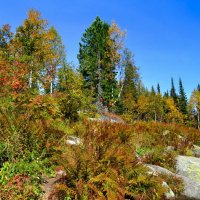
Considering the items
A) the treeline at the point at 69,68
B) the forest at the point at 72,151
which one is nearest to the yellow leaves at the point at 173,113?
the treeline at the point at 69,68

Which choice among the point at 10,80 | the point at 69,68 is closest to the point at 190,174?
the point at 10,80

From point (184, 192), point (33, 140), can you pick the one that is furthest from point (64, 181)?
point (184, 192)

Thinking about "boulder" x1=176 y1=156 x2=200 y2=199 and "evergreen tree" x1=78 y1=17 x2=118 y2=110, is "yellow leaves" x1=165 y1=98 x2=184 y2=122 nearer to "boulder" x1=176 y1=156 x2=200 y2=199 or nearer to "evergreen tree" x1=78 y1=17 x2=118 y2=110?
"evergreen tree" x1=78 y1=17 x2=118 y2=110

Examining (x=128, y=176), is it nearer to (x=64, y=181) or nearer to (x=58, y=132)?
(x=64, y=181)

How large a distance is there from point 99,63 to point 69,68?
14.8 metres

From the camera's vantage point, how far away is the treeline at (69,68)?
14.4m

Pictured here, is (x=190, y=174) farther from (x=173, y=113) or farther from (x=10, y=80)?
(x=173, y=113)

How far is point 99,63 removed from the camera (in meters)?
37.4

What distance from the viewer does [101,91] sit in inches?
1452

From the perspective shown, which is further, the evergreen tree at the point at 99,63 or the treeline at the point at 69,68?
the evergreen tree at the point at 99,63

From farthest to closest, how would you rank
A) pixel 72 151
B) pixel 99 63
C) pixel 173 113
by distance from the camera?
pixel 173 113, pixel 99 63, pixel 72 151

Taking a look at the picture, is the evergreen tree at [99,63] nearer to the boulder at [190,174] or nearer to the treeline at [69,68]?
the treeline at [69,68]

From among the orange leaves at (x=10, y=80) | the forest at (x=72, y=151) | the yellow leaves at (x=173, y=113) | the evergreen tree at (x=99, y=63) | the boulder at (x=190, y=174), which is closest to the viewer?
the forest at (x=72, y=151)

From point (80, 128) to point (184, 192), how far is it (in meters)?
4.37
